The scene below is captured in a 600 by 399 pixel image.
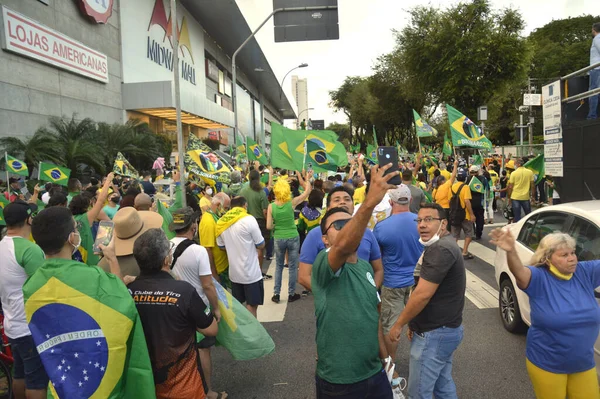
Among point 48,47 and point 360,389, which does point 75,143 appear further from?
point 360,389

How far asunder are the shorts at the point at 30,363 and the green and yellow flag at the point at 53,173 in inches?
323

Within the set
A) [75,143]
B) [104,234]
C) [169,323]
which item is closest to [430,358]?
[169,323]

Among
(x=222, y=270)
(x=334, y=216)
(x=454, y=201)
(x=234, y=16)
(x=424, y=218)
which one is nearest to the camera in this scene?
(x=334, y=216)

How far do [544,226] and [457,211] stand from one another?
Answer: 4.13 meters

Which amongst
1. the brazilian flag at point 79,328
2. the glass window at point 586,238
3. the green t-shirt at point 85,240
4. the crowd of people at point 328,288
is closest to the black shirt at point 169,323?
the crowd of people at point 328,288

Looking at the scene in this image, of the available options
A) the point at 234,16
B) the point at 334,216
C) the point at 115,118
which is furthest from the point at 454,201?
the point at 234,16

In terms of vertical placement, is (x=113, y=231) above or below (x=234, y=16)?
below

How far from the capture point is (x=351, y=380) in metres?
2.40

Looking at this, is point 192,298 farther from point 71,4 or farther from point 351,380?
point 71,4

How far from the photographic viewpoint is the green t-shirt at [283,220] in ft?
21.2

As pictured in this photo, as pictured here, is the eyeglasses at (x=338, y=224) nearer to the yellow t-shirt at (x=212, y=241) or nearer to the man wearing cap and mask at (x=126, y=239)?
the man wearing cap and mask at (x=126, y=239)

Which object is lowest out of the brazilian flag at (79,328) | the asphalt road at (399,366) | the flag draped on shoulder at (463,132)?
the asphalt road at (399,366)

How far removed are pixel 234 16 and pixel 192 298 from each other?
45036 millimetres

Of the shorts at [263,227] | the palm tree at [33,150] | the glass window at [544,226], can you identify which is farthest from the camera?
the palm tree at [33,150]
